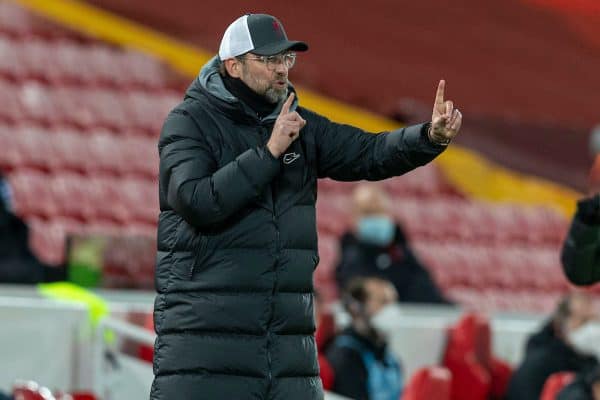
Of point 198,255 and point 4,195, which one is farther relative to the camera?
point 4,195

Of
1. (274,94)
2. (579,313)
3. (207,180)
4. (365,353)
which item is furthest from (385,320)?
(207,180)

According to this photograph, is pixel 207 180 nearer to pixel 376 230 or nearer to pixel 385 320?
pixel 385 320

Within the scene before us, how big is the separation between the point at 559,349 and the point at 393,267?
1312mm

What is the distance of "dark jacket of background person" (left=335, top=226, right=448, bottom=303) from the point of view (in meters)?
6.98

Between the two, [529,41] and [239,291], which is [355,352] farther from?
[529,41]

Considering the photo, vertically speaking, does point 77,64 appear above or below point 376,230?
above

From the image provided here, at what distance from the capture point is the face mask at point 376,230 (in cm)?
710

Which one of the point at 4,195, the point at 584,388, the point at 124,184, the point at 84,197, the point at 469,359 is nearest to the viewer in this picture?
the point at 584,388

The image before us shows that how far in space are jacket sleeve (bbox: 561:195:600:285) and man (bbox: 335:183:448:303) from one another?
322cm

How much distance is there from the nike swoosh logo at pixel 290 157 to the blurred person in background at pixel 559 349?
10.5 feet

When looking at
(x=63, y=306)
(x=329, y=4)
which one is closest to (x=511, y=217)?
(x=329, y=4)

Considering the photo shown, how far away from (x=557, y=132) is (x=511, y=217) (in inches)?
42.0

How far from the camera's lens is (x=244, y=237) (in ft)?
9.25

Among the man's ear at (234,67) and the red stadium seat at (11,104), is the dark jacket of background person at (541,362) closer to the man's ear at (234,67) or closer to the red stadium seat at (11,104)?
the man's ear at (234,67)
